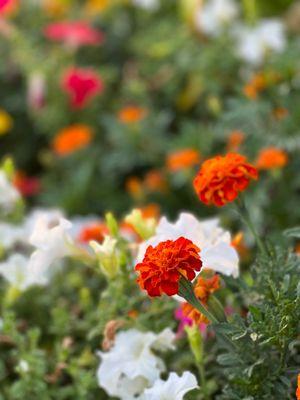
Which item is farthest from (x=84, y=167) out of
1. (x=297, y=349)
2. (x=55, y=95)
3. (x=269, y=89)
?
(x=297, y=349)

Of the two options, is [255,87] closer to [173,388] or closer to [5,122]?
[5,122]

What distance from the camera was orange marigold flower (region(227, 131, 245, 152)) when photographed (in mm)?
2041

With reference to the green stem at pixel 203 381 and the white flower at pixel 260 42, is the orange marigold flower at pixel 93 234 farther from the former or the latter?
the white flower at pixel 260 42

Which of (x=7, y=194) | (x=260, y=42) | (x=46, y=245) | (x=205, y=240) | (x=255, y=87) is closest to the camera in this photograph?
(x=205, y=240)

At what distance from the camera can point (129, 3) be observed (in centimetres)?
305

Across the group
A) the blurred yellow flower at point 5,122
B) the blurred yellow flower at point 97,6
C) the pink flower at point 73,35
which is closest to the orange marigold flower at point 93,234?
the blurred yellow flower at point 5,122

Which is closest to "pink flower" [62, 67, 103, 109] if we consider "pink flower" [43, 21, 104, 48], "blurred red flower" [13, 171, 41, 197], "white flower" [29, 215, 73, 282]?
"pink flower" [43, 21, 104, 48]

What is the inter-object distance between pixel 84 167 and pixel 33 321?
0.74 m

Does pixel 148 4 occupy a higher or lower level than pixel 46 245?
higher

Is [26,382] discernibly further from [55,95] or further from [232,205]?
[55,95]

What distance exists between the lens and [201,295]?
1212 mm

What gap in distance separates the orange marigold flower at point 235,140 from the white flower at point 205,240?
2.34 ft

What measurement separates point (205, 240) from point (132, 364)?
0.23m

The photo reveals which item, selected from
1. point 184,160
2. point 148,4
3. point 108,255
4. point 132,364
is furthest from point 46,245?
point 148,4
